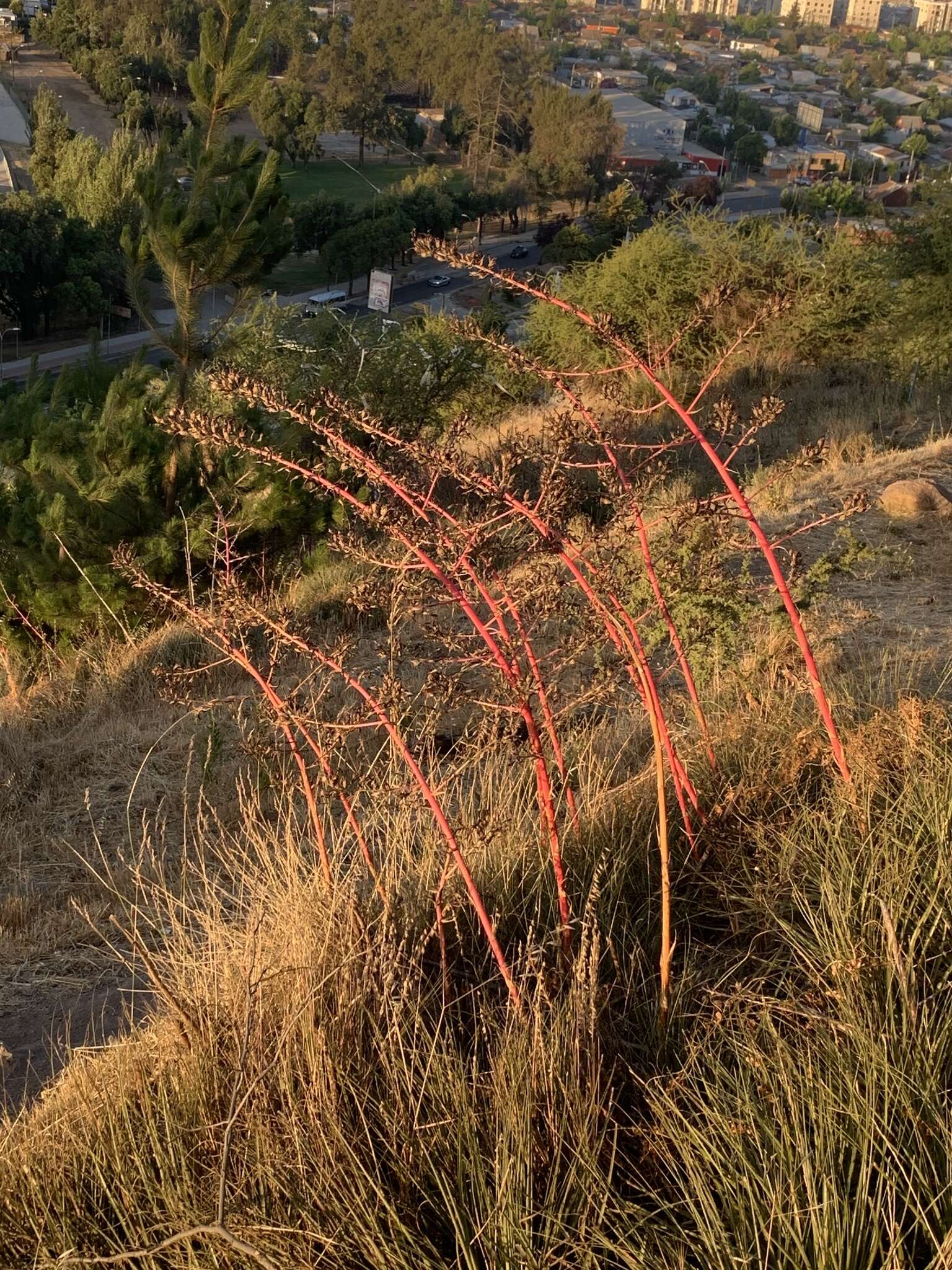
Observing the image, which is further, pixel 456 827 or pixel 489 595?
pixel 456 827

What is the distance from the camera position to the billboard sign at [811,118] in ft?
365

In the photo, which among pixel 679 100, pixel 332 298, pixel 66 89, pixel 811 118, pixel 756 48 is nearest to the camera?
pixel 332 298

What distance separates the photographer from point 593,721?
484cm

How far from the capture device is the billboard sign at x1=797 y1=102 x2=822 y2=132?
111 m

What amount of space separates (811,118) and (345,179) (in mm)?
63167

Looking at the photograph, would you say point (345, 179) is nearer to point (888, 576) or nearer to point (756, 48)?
point (888, 576)

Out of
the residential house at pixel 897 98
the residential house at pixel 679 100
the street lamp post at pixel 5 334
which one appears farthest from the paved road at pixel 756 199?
the residential house at pixel 897 98

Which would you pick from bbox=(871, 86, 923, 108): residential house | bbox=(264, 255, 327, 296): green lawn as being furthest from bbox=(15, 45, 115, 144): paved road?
bbox=(871, 86, 923, 108): residential house

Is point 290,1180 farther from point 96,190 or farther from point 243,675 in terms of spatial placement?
point 96,190

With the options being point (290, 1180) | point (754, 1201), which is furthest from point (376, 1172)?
point (754, 1201)

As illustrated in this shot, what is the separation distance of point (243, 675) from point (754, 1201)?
536 cm

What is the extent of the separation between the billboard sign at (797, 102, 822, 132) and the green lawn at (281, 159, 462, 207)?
5384 cm

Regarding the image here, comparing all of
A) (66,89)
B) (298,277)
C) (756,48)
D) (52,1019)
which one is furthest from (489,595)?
(756,48)

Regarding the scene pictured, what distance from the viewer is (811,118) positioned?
112 meters
